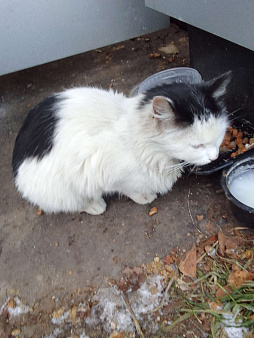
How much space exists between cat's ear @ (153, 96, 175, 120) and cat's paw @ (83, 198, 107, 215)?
2.88 ft

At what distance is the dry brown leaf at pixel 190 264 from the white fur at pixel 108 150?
0.44 m

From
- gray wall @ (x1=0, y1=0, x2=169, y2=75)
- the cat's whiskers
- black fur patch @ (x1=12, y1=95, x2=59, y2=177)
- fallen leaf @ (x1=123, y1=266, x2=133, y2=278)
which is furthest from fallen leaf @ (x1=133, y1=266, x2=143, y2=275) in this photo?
gray wall @ (x1=0, y1=0, x2=169, y2=75)

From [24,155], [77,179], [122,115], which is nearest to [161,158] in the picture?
[122,115]

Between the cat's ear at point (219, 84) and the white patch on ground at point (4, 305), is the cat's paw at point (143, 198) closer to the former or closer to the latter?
the cat's ear at point (219, 84)

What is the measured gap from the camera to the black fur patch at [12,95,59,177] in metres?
1.69

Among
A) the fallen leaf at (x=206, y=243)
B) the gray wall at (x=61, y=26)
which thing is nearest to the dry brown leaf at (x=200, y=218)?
the fallen leaf at (x=206, y=243)

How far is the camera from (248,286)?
1.59 m

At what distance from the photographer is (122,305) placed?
168 centimetres

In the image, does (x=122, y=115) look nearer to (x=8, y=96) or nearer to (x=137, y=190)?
(x=137, y=190)

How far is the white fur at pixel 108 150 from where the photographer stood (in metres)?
1.49

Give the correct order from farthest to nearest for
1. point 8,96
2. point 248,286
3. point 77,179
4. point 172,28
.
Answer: point 172,28 → point 8,96 → point 77,179 → point 248,286

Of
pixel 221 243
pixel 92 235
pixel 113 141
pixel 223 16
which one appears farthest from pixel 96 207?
pixel 223 16

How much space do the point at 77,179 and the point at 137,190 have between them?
15.4 inches

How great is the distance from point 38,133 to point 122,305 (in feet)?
3.52
